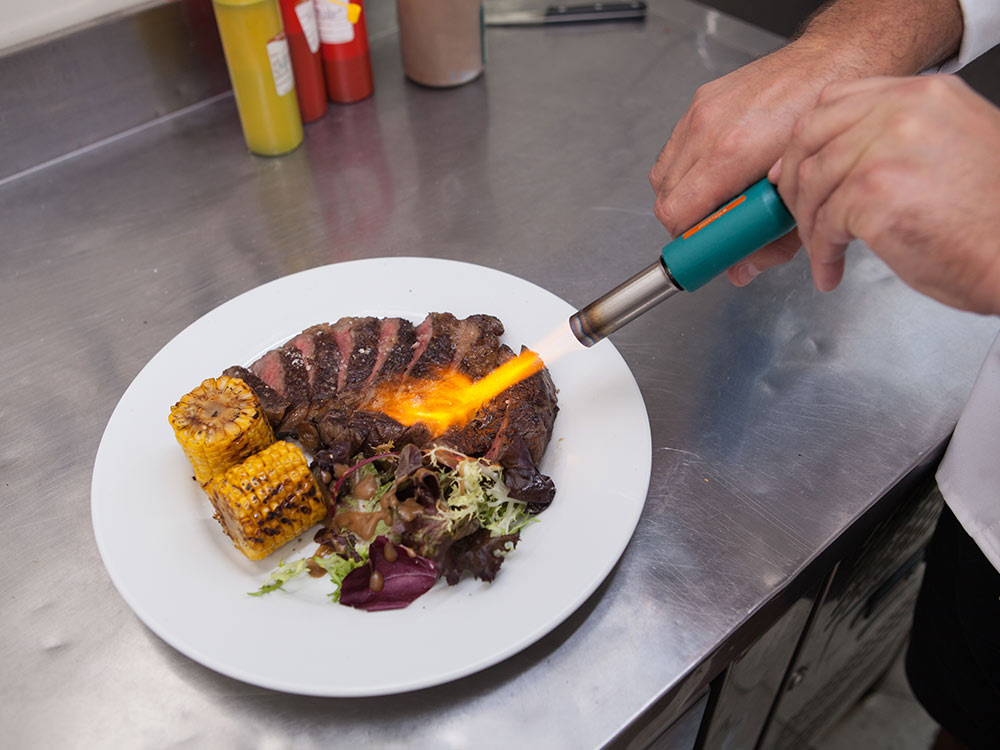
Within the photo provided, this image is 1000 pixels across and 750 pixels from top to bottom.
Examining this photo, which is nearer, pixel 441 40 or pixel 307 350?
pixel 307 350

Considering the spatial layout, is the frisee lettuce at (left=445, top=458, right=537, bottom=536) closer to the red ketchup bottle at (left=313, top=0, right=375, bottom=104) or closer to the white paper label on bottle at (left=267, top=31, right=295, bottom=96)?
the white paper label on bottle at (left=267, top=31, right=295, bottom=96)

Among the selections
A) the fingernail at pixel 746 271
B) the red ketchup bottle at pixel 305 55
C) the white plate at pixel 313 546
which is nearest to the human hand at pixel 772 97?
the fingernail at pixel 746 271

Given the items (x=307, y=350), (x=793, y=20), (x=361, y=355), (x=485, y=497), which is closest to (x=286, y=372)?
(x=307, y=350)

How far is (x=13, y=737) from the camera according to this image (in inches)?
54.2

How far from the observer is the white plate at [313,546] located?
4.28 ft

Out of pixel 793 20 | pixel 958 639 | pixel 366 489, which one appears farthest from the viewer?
pixel 793 20

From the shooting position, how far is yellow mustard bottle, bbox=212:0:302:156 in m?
2.26

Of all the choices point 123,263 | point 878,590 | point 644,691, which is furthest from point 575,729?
point 123,263

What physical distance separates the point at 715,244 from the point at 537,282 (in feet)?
2.72

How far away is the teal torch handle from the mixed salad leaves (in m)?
0.49

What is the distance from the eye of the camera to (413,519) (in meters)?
1.51

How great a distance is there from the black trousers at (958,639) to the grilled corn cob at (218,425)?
166 centimetres

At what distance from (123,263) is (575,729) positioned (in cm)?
181

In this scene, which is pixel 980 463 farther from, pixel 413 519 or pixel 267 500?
pixel 267 500
